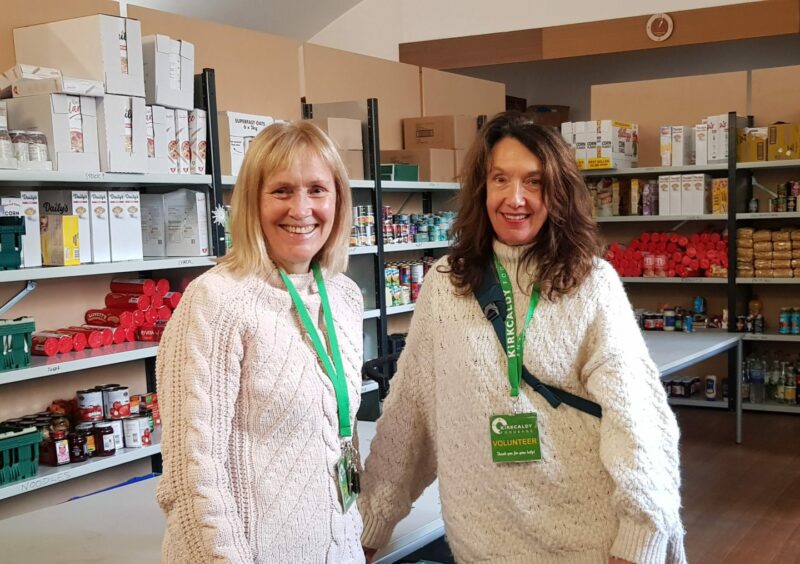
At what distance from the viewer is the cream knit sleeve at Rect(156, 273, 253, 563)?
131cm

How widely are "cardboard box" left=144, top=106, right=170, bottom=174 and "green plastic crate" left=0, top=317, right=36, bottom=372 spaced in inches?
34.5

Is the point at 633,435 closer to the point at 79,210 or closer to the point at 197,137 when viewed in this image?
the point at 79,210

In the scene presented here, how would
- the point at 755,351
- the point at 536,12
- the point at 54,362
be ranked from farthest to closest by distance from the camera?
the point at 536,12
the point at 755,351
the point at 54,362

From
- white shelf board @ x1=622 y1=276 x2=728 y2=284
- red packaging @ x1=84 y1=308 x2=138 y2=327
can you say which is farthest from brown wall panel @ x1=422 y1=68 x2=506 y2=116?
red packaging @ x1=84 y1=308 x2=138 y2=327

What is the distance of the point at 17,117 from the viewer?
359cm

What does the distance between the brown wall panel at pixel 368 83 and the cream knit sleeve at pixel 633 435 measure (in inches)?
172

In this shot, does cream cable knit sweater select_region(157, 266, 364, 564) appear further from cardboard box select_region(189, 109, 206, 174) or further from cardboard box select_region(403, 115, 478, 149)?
cardboard box select_region(403, 115, 478, 149)

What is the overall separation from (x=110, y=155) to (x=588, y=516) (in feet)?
9.19

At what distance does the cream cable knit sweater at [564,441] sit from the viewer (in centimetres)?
146

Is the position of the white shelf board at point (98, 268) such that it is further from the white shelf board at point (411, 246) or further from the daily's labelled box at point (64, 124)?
the white shelf board at point (411, 246)

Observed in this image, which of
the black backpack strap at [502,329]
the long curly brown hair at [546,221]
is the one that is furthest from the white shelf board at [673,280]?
the black backpack strap at [502,329]

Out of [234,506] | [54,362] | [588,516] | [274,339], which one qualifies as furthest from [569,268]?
[54,362]

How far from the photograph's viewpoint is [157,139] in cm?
393

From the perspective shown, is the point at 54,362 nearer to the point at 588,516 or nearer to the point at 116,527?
the point at 116,527
